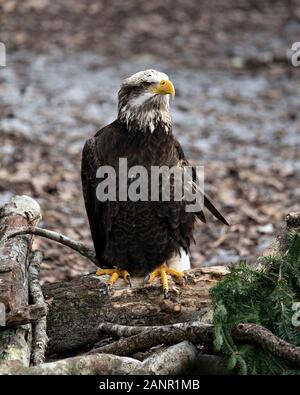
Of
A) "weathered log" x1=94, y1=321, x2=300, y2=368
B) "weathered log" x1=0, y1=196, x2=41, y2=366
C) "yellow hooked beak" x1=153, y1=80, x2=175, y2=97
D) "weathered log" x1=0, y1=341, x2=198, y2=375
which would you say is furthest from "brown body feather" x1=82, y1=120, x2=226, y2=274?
"weathered log" x1=0, y1=341, x2=198, y2=375

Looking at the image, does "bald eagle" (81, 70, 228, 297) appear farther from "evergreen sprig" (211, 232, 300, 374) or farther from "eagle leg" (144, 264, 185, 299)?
"evergreen sprig" (211, 232, 300, 374)

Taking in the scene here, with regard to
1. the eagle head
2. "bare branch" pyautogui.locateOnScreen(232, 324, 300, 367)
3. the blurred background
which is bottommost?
"bare branch" pyautogui.locateOnScreen(232, 324, 300, 367)

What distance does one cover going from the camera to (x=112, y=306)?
14.1ft

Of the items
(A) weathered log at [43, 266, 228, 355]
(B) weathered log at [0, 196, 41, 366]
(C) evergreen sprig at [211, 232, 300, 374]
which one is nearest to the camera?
(C) evergreen sprig at [211, 232, 300, 374]

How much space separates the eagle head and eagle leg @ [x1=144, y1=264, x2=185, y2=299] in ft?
2.96

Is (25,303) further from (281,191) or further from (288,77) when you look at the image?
(288,77)

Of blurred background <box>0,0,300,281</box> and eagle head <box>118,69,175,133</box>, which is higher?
blurred background <box>0,0,300,281</box>

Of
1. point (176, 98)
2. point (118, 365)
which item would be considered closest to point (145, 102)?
point (118, 365)

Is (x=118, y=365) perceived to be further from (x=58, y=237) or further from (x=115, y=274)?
(x=58, y=237)

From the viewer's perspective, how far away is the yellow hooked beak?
4754mm

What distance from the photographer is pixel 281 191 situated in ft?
26.9

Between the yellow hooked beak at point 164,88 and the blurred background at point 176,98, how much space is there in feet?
6.03
